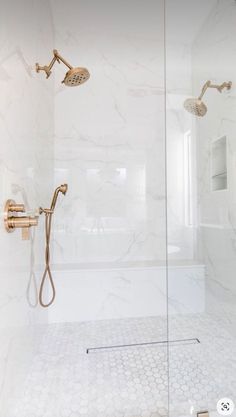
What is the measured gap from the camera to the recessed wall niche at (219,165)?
1699 mm

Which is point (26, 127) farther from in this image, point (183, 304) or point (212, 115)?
point (183, 304)

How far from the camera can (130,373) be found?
1.36 m

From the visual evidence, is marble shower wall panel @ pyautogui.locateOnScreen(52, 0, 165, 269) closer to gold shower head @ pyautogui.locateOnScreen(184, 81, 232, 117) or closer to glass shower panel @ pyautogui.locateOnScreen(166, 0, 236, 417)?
glass shower panel @ pyautogui.locateOnScreen(166, 0, 236, 417)

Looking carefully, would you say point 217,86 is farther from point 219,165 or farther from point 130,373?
point 130,373

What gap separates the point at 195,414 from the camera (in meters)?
1.10

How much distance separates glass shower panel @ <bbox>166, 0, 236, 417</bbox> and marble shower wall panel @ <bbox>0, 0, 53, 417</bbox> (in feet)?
2.54

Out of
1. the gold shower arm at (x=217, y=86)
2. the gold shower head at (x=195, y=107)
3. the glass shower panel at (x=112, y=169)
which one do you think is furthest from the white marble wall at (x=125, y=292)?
the gold shower arm at (x=217, y=86)

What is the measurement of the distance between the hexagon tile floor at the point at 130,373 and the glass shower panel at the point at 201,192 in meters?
0.01

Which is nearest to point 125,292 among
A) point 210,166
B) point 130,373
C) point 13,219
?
point 130,373

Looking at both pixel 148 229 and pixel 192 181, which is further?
pixel 148 229

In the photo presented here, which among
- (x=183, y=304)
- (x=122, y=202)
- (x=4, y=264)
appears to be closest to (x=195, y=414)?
(x=183, y=304)

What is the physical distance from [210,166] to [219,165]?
0.07m

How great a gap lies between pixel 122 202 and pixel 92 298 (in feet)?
2.87

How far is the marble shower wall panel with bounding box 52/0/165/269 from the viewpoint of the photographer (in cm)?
226
